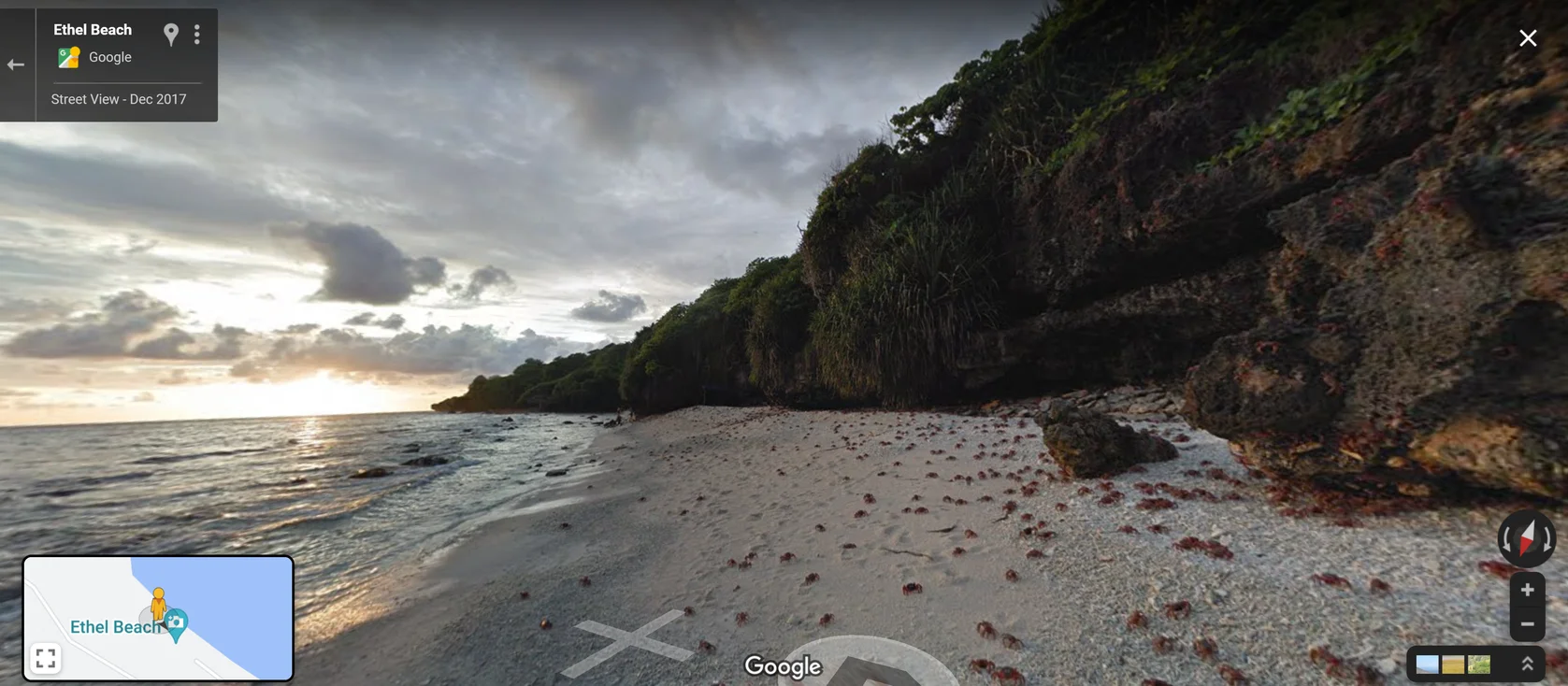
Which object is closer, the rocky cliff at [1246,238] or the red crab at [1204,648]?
the red crab at [1204,648]

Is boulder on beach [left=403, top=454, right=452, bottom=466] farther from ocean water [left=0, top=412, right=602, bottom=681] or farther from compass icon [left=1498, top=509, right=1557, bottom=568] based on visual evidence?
compass icon [left=1498, top=509, right=1557, bottom=568]

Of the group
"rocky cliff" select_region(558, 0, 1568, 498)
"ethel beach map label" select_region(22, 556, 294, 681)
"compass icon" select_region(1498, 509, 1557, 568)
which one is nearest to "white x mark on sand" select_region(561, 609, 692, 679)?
"ethel beach map label" select_region(22, 556, 294, 681)

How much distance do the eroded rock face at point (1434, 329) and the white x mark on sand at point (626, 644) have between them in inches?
197

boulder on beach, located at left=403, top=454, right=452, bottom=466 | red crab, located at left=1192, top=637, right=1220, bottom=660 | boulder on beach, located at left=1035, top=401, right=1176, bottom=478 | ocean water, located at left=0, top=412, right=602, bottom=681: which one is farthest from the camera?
boulder on beach, located at left=403, top=454, right=452, bottom=466

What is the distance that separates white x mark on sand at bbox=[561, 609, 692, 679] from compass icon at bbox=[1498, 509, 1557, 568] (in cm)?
508

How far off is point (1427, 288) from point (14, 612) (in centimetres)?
1332

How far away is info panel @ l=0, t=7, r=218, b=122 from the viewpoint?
11.7 feet

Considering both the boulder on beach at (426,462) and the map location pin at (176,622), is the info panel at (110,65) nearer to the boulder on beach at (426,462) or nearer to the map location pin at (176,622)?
the map location pin at (176,622)

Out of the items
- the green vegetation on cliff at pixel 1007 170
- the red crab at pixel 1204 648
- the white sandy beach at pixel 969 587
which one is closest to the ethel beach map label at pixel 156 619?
the white sandy beach at pixel 969 587

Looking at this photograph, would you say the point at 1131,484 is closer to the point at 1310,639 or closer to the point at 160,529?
the point at 1310,639

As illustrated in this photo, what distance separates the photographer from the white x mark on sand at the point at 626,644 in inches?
136

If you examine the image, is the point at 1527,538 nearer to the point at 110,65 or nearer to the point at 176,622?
the point at 176,622

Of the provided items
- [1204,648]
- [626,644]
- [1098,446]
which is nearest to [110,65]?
[626,644]

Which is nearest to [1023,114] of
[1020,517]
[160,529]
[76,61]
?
[1020,517]
